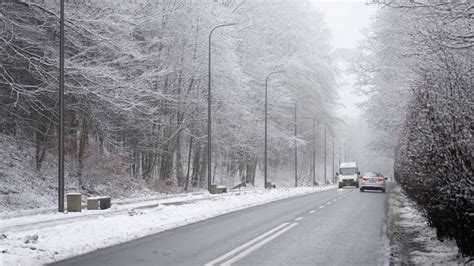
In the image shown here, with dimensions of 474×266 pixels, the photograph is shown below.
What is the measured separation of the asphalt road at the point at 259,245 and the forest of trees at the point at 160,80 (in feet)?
31.5

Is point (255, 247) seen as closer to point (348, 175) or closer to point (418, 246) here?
point (418, 246)

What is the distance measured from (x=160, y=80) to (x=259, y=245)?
2319cm

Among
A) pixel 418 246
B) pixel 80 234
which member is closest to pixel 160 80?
pixel 80 234

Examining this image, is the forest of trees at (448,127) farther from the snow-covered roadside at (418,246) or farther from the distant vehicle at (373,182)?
the distant vehicle at (373,182)

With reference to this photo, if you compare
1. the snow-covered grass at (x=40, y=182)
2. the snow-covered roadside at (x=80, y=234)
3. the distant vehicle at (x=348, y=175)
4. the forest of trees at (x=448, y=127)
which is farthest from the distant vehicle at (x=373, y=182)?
the forest of trees at (x=448, y=127)

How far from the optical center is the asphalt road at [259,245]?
9438 mm

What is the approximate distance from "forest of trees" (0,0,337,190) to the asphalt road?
959 cm

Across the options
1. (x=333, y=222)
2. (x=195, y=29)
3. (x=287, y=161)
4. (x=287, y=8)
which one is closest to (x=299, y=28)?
(x=287, y=8)

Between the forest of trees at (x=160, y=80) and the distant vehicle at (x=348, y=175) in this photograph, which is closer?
the forest of trees at (x=160, y=80)

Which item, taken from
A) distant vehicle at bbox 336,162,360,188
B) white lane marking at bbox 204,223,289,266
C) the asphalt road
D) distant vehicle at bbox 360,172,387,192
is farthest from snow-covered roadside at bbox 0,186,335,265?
distant vehicle at bbox 336,162,360,188

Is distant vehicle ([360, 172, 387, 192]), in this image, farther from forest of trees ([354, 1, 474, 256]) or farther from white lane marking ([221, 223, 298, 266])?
forest of trees ([354, 1, 474, 256])

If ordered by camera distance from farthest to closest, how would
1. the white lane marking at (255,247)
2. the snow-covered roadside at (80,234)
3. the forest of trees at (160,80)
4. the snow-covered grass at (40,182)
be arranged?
the snow-covered grass at (40,182) → the forest of trees at (160,80) → the snow-covered roadside at (80,234) → the white lane marking at (255,247)

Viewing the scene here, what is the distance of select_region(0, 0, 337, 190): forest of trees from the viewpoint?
21.7 metres

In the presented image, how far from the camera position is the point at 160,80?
3319 centimetres
